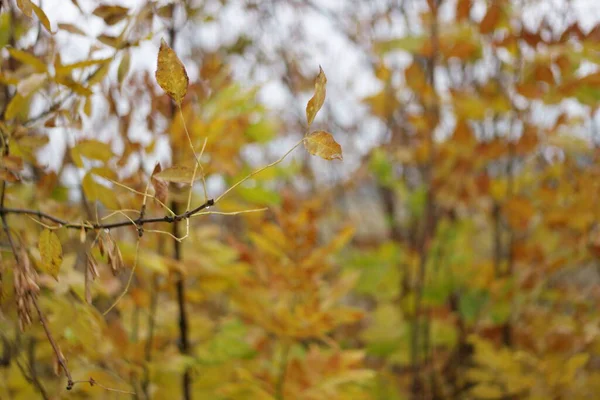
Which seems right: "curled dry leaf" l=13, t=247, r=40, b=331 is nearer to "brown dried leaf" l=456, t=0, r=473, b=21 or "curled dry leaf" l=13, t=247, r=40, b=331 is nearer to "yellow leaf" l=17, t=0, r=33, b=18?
"yellow leaf" l=17, t=0, r=33, b=18

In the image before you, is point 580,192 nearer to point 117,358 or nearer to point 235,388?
point 235,388

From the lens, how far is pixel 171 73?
0.51m

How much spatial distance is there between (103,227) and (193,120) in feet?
1.58

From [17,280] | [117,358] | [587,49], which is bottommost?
[17,280]

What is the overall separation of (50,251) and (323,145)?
280 mm

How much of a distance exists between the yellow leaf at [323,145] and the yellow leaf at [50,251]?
26 centimetres

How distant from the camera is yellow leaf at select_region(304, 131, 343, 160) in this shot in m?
0.50

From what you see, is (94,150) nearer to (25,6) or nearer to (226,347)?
(25,6)

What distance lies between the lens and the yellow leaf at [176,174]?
0.55 m

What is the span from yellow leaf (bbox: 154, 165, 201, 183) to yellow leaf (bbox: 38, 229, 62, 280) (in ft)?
0.39

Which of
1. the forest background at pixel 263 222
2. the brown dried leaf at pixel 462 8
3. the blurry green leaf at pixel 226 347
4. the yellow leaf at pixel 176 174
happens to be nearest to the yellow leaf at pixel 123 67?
the forest background at pixel 263 222

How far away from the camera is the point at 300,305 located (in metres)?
1.08

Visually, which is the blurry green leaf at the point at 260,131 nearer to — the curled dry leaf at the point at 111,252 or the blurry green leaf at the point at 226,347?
the blurry green leaf at the point at 226,347

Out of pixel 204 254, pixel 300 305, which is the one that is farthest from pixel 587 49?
pixel 204 254
